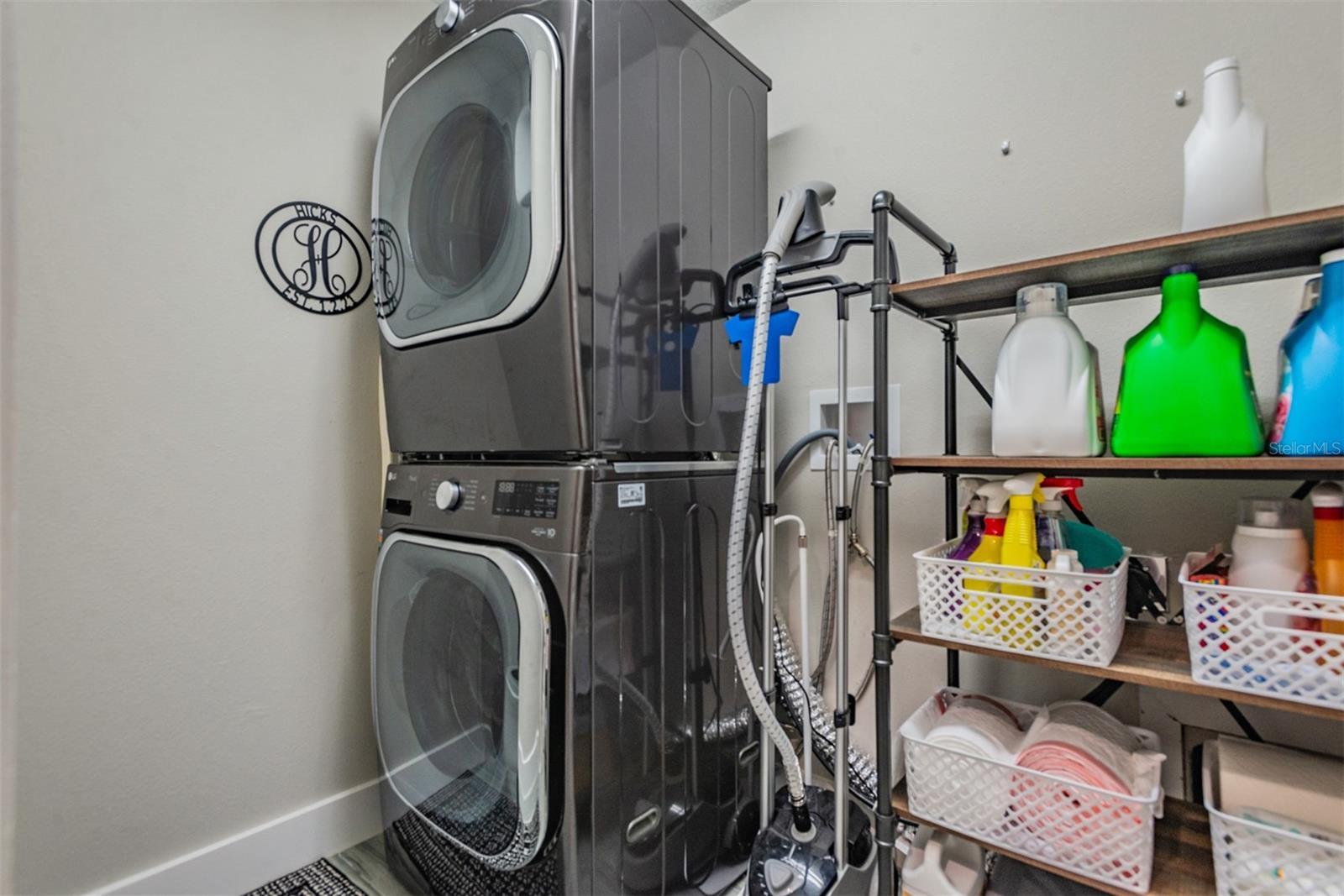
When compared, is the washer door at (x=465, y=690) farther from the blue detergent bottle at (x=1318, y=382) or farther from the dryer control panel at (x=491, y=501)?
the blue detergent bottle at (x=1318, y=382)

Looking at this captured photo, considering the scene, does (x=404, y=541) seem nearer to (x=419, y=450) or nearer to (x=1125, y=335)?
(x=419, y=450)

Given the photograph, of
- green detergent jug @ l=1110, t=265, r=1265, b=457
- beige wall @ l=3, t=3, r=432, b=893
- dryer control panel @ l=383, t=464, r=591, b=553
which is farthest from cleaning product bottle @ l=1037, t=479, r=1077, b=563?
beige wall @ l=3, t=3, r=432, b=893

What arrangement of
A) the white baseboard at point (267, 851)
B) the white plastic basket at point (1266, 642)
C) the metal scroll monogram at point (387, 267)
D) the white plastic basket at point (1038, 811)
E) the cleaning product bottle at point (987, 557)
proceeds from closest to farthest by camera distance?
1. the white plastic basket at point (1266, 642)
2. the white plastic basket at point (1038, 811)
3. the cleaning product bottle at point (987, 557)
4. the white baseboard at point (267, 851)
5. the metal scroll monogram at point (387, 267)

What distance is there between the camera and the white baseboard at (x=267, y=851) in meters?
1.21

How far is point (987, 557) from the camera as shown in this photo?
97 cm

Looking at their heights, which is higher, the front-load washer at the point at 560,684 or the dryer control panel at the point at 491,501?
the dryer control panel at the point at 491,501

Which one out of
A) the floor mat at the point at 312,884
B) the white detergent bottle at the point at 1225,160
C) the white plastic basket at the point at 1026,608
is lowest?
the floor mat at the point at 312,884

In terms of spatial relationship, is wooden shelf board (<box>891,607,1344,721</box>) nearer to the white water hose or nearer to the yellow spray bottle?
the yellow spray bottle

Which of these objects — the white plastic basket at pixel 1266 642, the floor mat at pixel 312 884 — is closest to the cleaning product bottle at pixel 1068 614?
the white plastic basket at pixel 1266 642

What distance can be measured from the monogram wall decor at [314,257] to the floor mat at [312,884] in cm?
127

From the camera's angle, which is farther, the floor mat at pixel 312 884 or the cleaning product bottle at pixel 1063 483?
the floor mat at pixel 312 884

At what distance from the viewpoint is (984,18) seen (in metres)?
1.28

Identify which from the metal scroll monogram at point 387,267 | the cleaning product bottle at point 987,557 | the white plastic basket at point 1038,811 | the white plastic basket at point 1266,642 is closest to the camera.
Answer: the white plastic basket at point 1266,642

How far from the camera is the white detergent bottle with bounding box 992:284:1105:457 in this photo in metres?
0.88
